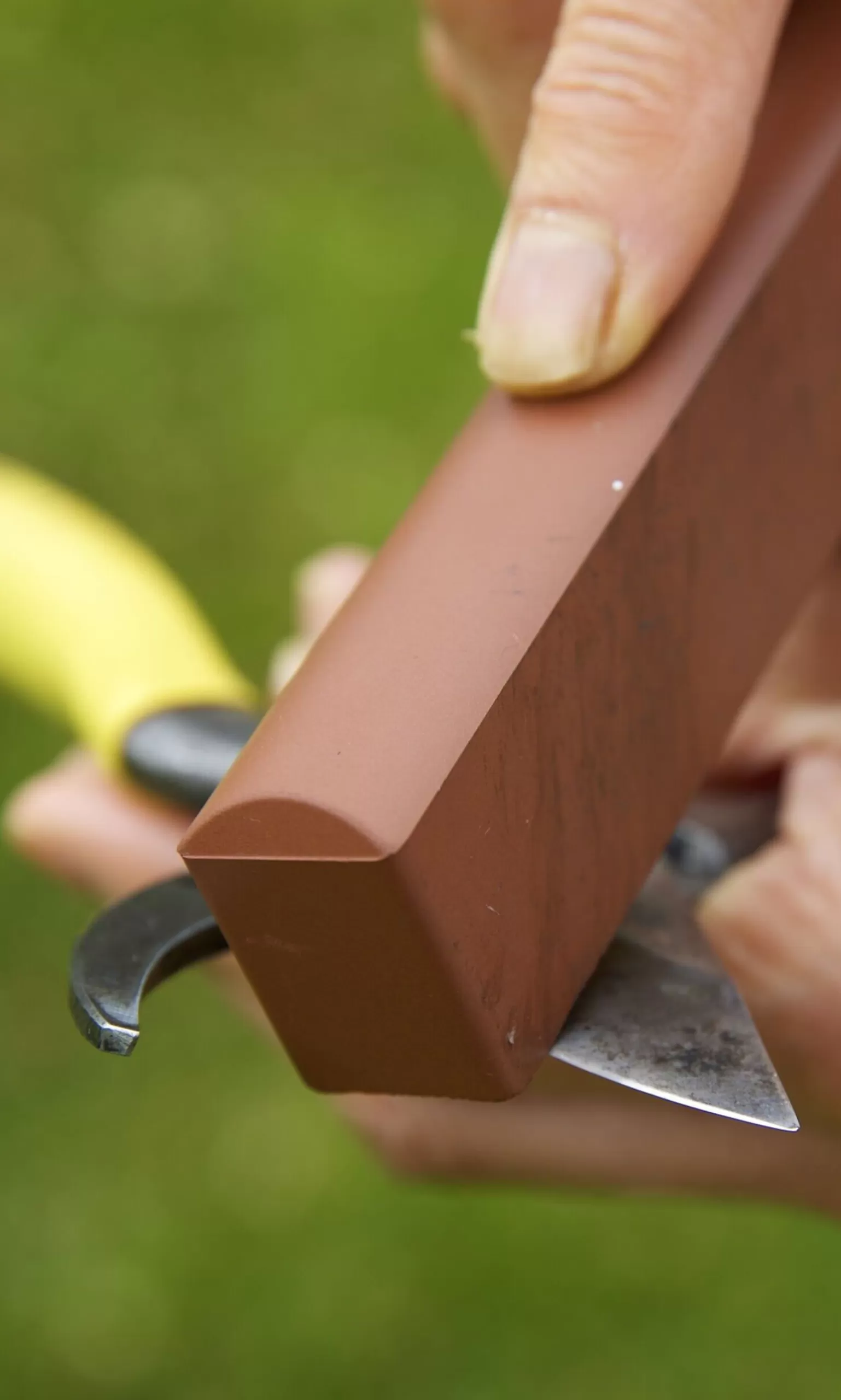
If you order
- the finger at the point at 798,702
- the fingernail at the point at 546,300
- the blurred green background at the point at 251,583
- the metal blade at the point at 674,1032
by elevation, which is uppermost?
the fingernail at the point at 546,300

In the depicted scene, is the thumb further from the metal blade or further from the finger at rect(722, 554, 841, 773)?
the finger at rect(722, 554, 841, 773)

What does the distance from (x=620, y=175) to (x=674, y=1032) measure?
41 cm

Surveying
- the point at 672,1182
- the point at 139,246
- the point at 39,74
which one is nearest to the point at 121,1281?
the point at 672,1182

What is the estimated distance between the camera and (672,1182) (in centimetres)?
116

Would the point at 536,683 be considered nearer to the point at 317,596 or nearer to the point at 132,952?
the point at 132,952

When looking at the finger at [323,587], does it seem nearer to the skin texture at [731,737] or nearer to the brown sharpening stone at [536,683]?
the skin texture at [731,737]

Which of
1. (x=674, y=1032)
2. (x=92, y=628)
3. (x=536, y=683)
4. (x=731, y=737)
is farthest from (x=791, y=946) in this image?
(x=92, y=628)

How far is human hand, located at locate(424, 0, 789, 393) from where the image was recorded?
0.77m

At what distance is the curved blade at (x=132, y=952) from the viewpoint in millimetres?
654

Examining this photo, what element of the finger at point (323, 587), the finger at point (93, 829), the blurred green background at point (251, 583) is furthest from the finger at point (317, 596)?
the blurred green background at point (251, 583)

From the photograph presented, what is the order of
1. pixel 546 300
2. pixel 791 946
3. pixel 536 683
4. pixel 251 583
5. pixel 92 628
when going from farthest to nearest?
pixel 251 583
pixel 92 628
pixel 791 946
pixel 546 300
pixel 536 683

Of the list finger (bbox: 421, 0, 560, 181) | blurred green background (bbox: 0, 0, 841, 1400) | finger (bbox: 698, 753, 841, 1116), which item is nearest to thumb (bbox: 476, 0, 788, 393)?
finger (bbox: 421, 0, 560, 181)

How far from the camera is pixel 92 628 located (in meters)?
1.22

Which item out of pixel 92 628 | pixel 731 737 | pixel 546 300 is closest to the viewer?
pixel 546 300
